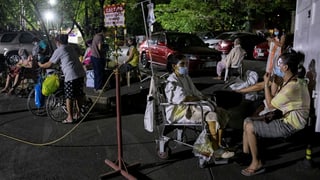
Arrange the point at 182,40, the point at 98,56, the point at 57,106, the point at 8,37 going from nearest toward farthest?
1. the point at 57,106
2. the point at 98,56
3. the point at 182,40
4. the point at 8,37

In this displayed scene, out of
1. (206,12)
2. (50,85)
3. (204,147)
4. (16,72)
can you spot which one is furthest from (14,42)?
(204,147)

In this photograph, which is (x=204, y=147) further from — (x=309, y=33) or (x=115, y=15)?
(x=115, y=15)

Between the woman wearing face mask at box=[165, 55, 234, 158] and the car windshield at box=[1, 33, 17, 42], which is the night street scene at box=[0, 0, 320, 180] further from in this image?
the car windshield at box=[1, 33, 17, 42]

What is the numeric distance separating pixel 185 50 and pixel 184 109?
8.54m

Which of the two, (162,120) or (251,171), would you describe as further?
(162,120)

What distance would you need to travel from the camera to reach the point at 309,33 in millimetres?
6344

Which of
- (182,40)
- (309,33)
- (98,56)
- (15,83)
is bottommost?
(15,83)

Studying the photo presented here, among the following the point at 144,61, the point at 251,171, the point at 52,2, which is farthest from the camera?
the point at 52,2

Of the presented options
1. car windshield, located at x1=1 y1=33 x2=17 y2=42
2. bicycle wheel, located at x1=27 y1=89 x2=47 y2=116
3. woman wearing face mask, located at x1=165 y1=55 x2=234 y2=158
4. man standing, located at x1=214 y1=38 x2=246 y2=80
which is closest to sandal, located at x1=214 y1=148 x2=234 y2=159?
woman wearing face mask, located at x1=165 y1=55 x2=234 y2=158

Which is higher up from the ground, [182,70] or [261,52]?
[182,70]

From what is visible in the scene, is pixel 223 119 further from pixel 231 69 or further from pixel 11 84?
pixel 11 84

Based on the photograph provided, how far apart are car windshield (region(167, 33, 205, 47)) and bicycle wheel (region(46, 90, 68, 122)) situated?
733 cm

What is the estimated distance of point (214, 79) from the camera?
12062 mm

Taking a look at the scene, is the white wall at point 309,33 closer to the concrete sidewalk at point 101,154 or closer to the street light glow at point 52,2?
the concrete sidewalk at point 101,154
